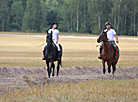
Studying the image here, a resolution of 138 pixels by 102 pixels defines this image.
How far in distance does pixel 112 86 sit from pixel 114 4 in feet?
227

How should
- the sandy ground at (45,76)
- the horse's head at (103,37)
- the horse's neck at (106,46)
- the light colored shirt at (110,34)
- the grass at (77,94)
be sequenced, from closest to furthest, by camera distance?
1. the grass at (77,94)
2. the sandy ground at (45,76)
3. the horse's head at (103,37)
4. the horse's neck at (106,46)
5. the light colored shirt at (110,34)

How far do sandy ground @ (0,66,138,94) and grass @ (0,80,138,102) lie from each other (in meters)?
0.98

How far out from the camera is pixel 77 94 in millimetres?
10141

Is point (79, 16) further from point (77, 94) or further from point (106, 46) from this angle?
point (77, 94)

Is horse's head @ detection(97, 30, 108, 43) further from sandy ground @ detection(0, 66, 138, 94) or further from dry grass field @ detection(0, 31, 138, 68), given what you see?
dry grass field @ detection(0, 31, 138, 68)

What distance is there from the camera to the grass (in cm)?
929

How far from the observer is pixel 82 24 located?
86562 millimetres

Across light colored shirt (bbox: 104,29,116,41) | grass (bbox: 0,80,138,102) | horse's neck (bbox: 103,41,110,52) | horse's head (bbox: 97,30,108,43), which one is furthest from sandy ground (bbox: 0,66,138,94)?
light colored shirt (bbox: 104,29,116,41)

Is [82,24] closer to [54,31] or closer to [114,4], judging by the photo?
[114,4]

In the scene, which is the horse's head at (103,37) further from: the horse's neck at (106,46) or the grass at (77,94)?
the grass at (77,94)

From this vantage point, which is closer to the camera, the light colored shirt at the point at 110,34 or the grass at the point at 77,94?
the grass at the point at 77,94

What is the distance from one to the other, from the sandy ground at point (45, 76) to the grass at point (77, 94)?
0.98 m

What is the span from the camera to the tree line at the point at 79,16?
3135 inches

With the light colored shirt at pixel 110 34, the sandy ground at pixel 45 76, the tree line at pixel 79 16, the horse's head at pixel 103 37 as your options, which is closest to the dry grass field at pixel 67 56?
the sandy ground at pixel 45 76
